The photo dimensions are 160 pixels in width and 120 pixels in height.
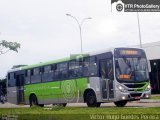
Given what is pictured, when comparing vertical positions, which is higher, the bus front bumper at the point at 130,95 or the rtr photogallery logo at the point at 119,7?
the rtr photogallery logo at the point at 119,7

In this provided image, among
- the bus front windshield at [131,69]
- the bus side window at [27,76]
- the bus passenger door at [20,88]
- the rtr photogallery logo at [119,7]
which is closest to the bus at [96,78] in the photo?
the bus front windshield at [131,69]

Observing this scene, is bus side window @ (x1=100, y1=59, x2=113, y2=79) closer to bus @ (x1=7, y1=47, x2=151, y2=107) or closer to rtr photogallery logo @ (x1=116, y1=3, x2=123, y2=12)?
bus @ (x1=7, y1=47, x2=151, y2=107)

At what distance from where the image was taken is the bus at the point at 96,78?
A: 2162 centimetres

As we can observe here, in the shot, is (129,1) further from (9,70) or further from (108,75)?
(9,70)

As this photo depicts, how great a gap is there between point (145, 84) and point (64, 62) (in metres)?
5.82

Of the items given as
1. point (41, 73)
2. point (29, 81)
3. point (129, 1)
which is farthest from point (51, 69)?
point (129, 1)

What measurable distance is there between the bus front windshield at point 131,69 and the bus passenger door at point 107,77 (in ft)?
1.42

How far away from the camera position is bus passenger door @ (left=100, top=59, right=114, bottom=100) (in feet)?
71.4

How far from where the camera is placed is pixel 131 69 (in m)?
21.7

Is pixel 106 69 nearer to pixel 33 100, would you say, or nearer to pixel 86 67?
pixel 86 67

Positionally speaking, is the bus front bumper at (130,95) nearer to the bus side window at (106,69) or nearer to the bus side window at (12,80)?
the bus side window at (106,69)

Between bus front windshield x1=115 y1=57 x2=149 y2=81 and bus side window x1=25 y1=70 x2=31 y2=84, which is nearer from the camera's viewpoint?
bus front windshield x1=115 y1=57 x2=149 y2=81

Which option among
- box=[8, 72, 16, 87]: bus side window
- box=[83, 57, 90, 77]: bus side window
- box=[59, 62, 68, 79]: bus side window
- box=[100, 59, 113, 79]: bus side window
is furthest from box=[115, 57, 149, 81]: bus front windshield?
box=[8, 72, 16, 87]: bus side window

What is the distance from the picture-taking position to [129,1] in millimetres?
18938
